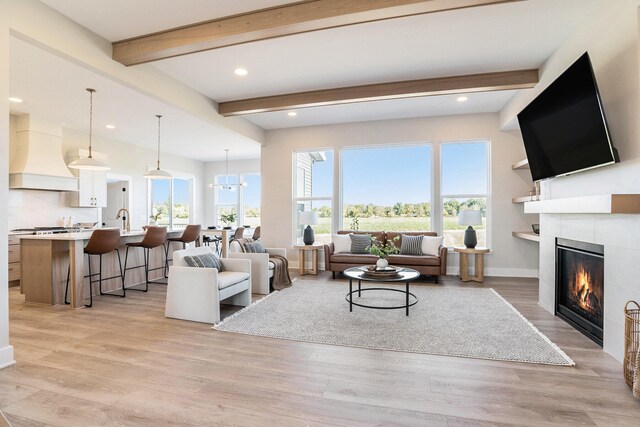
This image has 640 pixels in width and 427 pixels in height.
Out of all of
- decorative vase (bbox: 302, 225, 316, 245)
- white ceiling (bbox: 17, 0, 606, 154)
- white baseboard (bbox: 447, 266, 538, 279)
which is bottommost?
white baseboard (bbox: 447, 266, 538, 279)

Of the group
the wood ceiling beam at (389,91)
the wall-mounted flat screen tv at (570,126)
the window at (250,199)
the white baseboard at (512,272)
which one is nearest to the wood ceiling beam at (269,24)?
the wall-mounted flat screen tv at (570,126)

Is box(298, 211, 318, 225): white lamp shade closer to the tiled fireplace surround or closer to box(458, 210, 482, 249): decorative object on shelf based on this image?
box(458, 210, 482, 249): decorative object on shelf

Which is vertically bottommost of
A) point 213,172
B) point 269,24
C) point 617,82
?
point 617,82

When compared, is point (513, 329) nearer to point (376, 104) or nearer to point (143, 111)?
point (376, 104)

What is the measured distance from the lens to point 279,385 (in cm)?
216

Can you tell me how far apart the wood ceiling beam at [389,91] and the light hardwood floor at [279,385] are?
3.09 metres

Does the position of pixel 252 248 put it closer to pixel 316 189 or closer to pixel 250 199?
pixel 316 189

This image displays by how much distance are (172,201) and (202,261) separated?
6671 millimetres

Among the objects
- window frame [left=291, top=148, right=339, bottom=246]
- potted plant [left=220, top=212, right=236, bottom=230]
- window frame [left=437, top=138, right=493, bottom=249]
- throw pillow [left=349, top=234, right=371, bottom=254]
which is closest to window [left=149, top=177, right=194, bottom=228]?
potted plant [left=220, top=212, right=236, bottom=230]

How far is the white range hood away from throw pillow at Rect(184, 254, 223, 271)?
3895 mm

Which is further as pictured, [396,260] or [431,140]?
[431,140]

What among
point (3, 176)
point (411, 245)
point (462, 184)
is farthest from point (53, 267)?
point (462, 184)

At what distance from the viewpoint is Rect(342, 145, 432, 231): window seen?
20.5ft

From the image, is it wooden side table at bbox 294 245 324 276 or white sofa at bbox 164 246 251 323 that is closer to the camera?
white sofa at bbox 164 246 251 323
